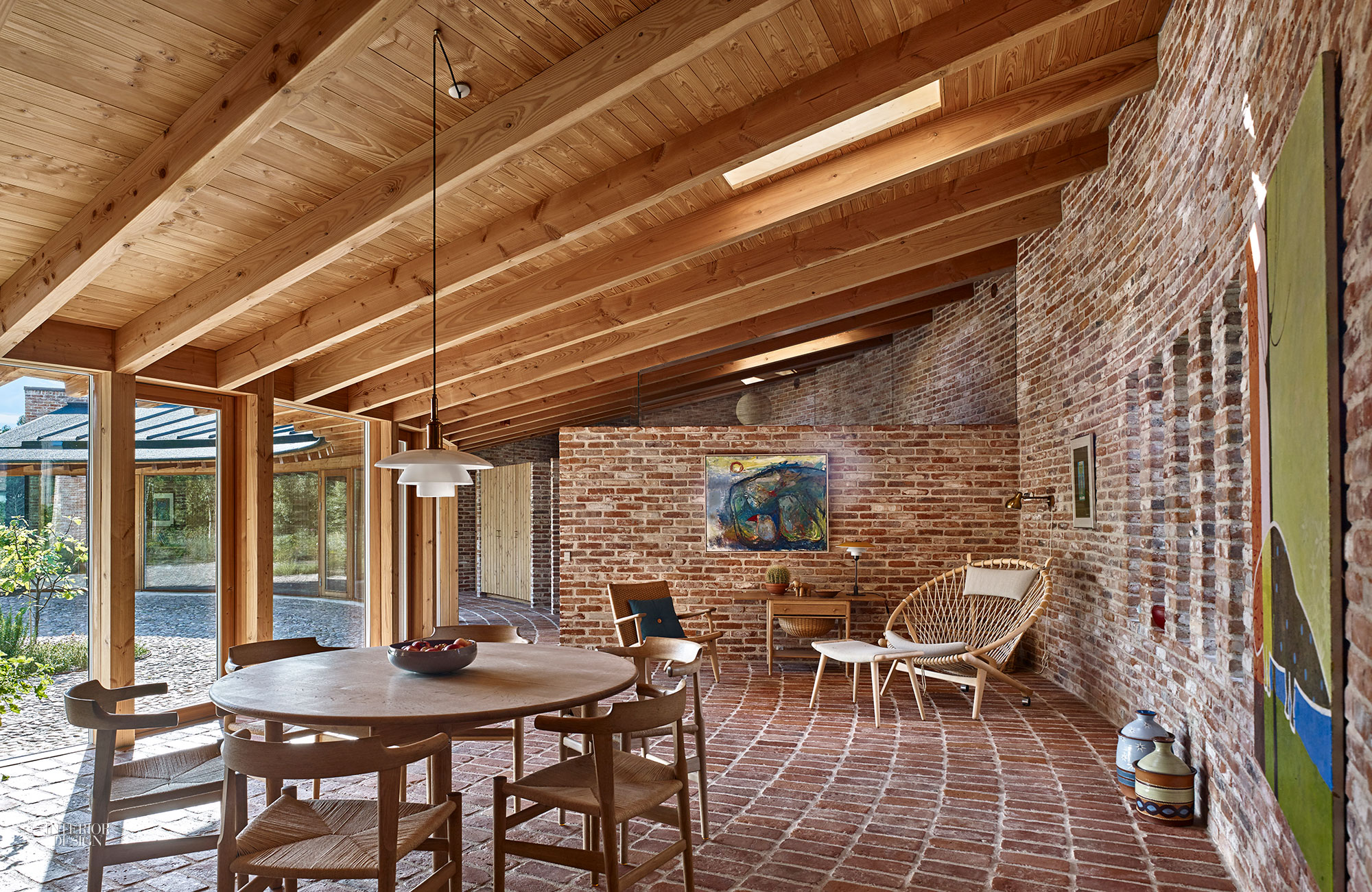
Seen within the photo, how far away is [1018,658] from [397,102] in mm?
6287

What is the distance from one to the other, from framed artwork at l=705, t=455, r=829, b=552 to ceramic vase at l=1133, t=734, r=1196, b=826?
13.7 feet

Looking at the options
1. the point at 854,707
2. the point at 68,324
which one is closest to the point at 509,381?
the point at 68,324

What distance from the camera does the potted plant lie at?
23.9 feet

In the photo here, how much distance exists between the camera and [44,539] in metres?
4.59

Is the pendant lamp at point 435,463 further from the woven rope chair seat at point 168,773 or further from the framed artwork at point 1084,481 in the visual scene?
the framed artwork at point 1084,481

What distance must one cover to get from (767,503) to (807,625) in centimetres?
117

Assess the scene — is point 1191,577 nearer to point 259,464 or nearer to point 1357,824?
point 1357,824

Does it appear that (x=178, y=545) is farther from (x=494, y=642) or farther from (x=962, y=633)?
(x=962, y=633)

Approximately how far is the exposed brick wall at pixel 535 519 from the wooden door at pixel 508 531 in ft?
0.33

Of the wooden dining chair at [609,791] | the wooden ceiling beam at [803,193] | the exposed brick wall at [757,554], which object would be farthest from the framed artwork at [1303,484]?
the exposed brick wall at [757,554]

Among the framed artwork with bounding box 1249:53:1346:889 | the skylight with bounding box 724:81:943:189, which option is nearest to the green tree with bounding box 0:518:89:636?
the skylight with bounding box 724:81:943:189

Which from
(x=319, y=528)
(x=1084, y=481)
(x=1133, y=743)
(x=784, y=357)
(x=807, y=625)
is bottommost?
(x=807, y=625)

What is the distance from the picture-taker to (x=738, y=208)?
476cm

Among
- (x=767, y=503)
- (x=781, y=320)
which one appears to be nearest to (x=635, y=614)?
(x=767, y=503)
